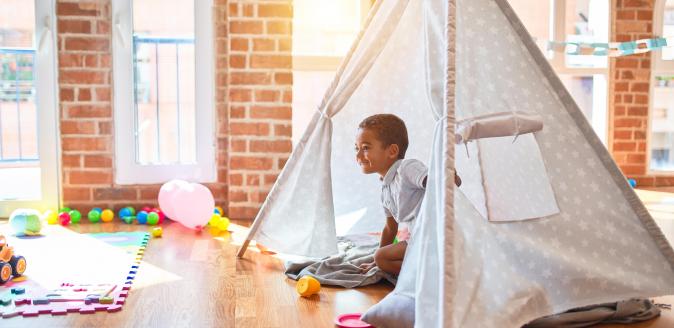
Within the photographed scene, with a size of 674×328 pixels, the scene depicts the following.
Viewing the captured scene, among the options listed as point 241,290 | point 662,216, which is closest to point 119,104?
point 241,290

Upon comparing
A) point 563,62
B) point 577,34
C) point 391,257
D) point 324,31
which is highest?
point 577,34

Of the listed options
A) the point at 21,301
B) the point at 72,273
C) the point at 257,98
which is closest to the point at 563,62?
the point at 257,98

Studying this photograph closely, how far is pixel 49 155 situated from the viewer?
Result: 4020 mm

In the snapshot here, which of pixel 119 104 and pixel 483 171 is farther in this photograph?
pixel 119 104

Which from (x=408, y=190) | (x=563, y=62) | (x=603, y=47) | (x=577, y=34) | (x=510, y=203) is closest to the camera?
(x=510, y=203)

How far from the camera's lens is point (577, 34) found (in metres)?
5.66

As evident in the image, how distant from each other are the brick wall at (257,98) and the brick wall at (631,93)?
2640 millimetres

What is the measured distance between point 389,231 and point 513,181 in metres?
0.60

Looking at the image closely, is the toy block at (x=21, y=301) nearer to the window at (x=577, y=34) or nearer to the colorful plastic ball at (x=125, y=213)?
the colorful plastic ball at (x=125, y=213)

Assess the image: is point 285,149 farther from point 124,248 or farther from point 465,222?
point 465,222

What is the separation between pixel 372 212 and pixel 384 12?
0.93 meters

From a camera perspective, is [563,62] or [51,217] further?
[563,62]

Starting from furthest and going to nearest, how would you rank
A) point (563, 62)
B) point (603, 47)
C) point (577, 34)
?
point (577, 34)
point (563, 62)
point (603, 47)

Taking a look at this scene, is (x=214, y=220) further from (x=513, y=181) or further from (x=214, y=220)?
(x=513, y=181)
